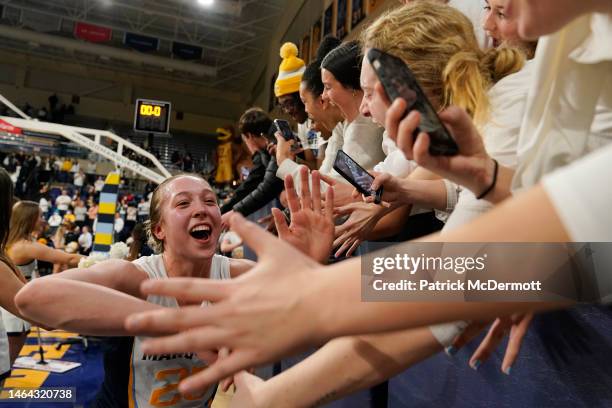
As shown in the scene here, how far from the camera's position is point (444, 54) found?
4.30 feet

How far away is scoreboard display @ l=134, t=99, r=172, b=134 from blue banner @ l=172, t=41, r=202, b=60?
736cm

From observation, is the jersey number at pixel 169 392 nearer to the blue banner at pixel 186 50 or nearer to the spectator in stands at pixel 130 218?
the spectator in stands at pixel 130 218

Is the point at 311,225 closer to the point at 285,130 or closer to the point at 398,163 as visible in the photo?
the point at 398,163

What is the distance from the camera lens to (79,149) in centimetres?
1405

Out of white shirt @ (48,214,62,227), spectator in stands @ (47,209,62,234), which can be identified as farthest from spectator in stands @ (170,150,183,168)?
white shirt @ (48,214,62,227)

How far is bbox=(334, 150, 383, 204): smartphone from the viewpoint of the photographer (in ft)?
4.30

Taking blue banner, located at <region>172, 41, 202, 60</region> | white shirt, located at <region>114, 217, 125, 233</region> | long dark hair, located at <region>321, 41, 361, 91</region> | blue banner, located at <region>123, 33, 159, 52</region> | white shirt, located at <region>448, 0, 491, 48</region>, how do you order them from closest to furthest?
1. long dark hair, located at <region>321, 41, 361, 91</region>
2. white shirt, located at <region>448, 0, 491, 48</region>
3. white shirt, located at <region>114, 217, 125, 233</region>
4. blue banner, located at <region>123, 33, 159, 52</region>
5. blue banner, located at <region>172, 41, 202, 60</region>

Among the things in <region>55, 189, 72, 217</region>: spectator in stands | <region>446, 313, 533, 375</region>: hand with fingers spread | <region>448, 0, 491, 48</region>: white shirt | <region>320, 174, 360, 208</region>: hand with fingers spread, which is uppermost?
<region>448, 0, 491, 48</region>: white shirt

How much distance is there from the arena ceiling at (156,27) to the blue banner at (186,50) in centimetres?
49

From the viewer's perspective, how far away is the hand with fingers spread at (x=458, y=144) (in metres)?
0.75

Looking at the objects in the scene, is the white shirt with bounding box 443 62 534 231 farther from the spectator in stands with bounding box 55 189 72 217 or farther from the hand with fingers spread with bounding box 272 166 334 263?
the spectator in stands with bounding box 55 189 72 217

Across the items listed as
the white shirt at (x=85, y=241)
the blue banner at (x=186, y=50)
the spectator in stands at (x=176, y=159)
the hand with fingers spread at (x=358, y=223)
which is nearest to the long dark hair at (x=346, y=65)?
the hand with fingers spread at (x=358, y=223)

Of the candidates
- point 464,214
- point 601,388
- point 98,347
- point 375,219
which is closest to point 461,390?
point 601,388

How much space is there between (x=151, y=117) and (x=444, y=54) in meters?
6.13
